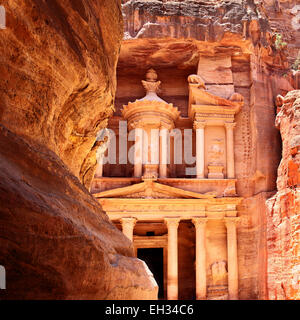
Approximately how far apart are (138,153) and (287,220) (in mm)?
7782

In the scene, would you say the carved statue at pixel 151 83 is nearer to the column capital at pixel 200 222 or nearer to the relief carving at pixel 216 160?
the relief carving at pixel 216 160

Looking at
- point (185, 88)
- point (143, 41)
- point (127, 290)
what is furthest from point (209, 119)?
point (127, 290)

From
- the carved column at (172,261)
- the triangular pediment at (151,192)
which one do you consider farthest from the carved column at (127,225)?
the carved column at (172,261)

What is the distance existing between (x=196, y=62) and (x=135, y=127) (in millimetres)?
4800

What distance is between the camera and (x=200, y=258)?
1669 cm

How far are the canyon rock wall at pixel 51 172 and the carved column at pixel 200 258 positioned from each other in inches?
513

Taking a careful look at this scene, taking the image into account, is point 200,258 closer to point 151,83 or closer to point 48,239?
point 151,83

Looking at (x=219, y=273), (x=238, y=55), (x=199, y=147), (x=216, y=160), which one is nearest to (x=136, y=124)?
(x=199, y=147)

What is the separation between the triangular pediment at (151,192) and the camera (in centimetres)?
1728

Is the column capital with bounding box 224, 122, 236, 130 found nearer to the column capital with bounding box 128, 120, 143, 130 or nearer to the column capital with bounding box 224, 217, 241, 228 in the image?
the column capital with bounding box 128, 120, 143, 130

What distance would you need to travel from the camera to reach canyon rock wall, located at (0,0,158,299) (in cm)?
227

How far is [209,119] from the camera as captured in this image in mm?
19016
